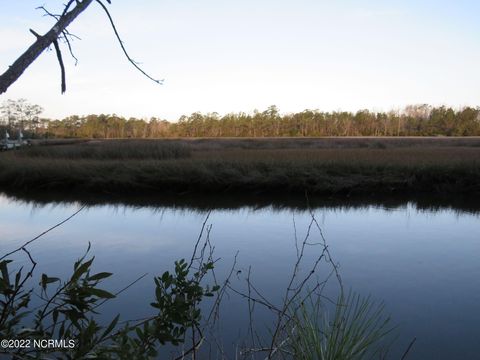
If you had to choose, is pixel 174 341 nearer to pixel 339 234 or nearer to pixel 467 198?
pixel 339 234

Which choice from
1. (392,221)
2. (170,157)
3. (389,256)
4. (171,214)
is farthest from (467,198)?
(170,157)

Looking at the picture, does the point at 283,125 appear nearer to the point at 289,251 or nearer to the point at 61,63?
the point at 289,251

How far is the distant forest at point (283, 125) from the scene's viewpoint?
36.2 meters

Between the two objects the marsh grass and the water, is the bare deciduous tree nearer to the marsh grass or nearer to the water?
the water

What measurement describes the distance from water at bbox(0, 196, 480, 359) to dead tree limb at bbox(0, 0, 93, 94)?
202 cm

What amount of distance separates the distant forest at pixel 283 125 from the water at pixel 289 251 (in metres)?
31.2

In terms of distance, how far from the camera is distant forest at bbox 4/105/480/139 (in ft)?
119

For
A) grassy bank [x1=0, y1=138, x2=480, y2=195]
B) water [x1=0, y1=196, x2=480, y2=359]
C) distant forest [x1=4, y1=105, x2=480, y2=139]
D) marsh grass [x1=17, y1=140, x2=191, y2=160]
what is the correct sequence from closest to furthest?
water [x1=0, y1=196, x2=480, y2=359]
grassy bank [x1=0, y1=138, x2=480, y2=195]
marsh grass [x1=17, y1=140, x2=191, y2=160]
distant forest [x1=4, y1=105, x2=480, y2=139]

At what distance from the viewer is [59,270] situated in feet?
13.2

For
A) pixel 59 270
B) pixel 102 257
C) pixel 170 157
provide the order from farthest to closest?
pixel 170 157 < pixel 102 257 < pixel 59 270

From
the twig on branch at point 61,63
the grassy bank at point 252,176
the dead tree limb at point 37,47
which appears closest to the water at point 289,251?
the grassy bank at point 252,176

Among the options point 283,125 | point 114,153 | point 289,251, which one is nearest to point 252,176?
point 289,251

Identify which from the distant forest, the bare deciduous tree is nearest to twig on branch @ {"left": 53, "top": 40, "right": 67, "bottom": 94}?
the bare deciduous tree

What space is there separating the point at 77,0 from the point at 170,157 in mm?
12330
